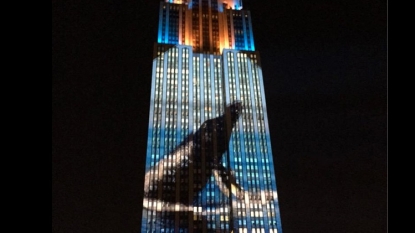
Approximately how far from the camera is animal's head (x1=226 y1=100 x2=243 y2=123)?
71.5 meters

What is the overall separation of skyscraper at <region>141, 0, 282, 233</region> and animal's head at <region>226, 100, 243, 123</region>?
6.7 inches

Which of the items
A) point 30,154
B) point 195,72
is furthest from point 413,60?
point 195,72

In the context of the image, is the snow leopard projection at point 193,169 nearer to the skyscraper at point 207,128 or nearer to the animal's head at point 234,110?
the animal's head at point 234,110

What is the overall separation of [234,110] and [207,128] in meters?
5.78

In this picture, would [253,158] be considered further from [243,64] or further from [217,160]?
[243,64]

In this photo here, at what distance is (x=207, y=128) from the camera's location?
231ft

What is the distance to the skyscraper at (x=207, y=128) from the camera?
2438 inches

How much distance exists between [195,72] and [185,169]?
19237 millimetres

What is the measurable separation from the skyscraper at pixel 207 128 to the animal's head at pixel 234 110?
170mm

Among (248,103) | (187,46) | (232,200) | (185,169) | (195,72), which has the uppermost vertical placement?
(187,46)

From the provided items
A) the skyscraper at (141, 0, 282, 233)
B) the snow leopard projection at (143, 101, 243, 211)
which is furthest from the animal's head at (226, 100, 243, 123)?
the skyscraper at (141, 0, 282, 233)

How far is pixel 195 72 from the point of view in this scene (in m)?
76.2

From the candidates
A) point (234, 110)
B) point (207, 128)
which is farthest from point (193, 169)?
point (234, 110)

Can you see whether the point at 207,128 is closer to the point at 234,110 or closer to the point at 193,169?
the point at 234,110
